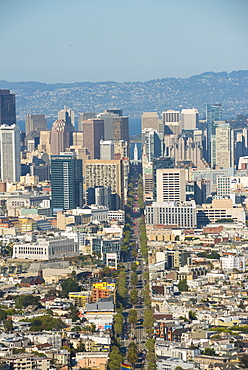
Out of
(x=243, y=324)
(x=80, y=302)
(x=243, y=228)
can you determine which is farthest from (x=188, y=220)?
(x=243, y=324)

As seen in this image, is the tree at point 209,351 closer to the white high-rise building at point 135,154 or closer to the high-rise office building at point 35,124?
the white high-rise building at point 135,154

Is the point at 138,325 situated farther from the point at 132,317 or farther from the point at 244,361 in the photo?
the point at 244,361

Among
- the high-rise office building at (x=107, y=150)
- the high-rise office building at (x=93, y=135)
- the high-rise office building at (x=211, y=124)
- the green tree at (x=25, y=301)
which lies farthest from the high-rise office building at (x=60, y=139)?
the green tree at (x=25, y=301)

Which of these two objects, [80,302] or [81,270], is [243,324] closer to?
[80,302]

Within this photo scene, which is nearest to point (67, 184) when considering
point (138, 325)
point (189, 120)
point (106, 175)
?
point (106, 175)

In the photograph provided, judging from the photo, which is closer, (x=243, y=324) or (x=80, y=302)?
(x=243, y=324)

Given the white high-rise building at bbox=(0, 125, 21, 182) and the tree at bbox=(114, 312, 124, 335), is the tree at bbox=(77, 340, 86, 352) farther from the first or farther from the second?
the white high-rise building at bbox=(0, 125, 21, 182)

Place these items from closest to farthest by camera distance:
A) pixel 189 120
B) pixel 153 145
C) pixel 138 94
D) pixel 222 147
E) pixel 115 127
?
pixel 222 147
pixel 153 145
pixel 115 127
pixel 189 120
pixel 138 94
